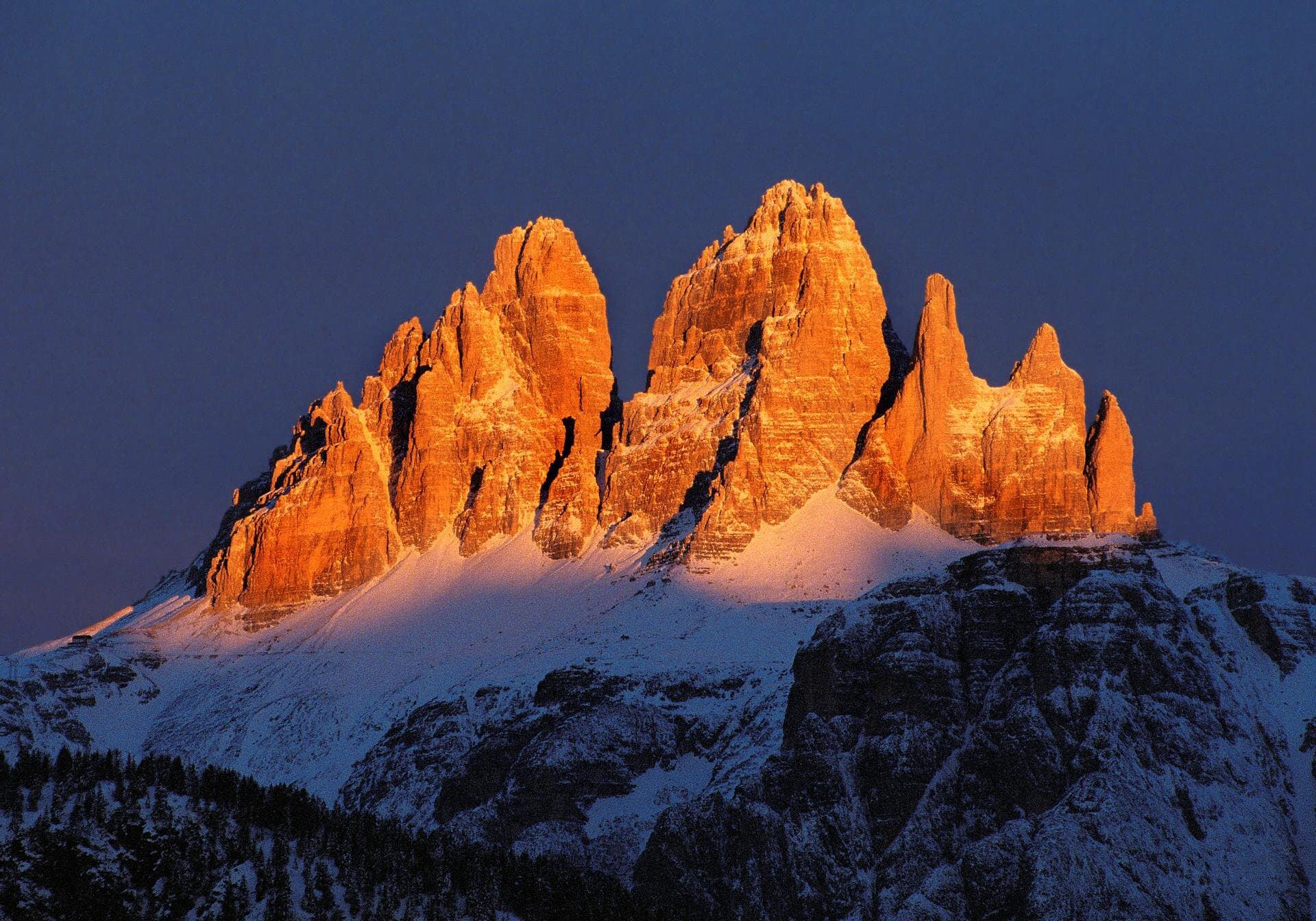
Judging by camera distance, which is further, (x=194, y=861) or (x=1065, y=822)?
(x=1065, y=822)

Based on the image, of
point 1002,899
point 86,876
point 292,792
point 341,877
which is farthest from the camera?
point 292,792

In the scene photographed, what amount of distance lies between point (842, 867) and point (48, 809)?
68767mm

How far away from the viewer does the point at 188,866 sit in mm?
150000

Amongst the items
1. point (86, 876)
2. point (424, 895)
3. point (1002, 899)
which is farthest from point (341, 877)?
point (1002, 899)

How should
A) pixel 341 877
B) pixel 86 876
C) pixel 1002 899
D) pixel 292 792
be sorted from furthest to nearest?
1. pixel 292 792
2. pixel 1002 899
3. pixel 341 877
4. pixel 86 876

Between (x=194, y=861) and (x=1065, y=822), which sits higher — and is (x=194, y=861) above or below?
below

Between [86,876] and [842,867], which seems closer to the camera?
[86,876]

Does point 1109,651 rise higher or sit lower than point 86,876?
higher

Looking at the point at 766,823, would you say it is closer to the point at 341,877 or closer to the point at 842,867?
the point at 842,867

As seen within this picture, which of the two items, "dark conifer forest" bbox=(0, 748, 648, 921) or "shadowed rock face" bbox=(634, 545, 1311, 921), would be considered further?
"shadowed rock face" bbox=(634, 545, 1311, 921)

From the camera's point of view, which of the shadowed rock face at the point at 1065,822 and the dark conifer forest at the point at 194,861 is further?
the shadowed rock face at the point at 1065,822

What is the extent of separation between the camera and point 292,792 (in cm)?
19075

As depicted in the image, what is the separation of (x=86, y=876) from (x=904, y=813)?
7377cm

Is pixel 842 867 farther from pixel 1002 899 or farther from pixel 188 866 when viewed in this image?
pixel 188 866
